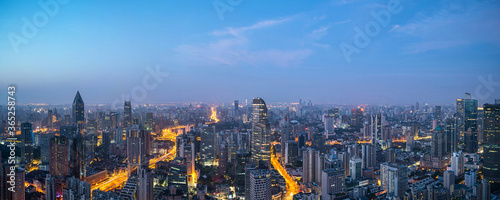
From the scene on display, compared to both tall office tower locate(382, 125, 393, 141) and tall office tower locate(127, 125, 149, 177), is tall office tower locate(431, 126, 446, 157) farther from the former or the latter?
tall office tower locate(127, 125, 149, 177)

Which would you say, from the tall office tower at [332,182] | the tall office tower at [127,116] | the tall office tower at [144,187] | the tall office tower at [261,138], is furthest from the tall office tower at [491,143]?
the tall office tower at [127,116]

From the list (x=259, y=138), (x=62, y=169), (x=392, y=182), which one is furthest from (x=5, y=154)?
(x=392, y=182)

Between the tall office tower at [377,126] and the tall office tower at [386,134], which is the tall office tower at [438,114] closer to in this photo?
the tall office tower at [386,134]

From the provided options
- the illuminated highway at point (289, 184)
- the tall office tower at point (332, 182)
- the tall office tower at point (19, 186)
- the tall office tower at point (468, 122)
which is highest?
the tall office tower at point (468, 122)

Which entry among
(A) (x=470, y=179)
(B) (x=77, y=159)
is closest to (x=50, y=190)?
(B) (x=77, y=159)

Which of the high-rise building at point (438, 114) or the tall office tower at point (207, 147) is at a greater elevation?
the high-rise building at point (438, 114)

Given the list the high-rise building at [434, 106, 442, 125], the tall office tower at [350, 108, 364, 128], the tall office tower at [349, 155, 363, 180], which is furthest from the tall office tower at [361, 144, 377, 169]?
the tall office tower at [350, 108, 364, 128]

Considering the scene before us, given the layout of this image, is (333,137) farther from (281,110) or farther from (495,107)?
(495,107)
